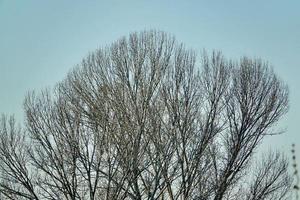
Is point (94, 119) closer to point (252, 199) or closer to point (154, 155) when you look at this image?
point (154, 155)

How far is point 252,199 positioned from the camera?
54.1 feet

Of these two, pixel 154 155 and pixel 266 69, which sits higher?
pixel 266 69

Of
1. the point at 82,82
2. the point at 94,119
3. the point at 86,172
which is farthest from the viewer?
the point at 82,82

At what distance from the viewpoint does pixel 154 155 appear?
14336mm

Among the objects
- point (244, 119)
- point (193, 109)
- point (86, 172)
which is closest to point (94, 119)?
point (86, 172)

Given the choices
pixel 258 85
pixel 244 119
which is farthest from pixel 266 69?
pixel 244 119

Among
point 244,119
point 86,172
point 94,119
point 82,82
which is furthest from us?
point 244,119

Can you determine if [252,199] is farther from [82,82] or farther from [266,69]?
[82,82]

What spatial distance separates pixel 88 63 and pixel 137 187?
4.06 meters

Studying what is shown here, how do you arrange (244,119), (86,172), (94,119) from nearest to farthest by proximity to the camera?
(86,172) → (94,119) → (244,119)

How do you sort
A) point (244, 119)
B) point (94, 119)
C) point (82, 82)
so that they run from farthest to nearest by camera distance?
point (244, 119) → point (82, 82) → point (94, 119)

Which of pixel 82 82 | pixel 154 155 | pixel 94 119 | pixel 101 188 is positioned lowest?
pixel 101 188

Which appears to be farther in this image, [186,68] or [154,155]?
[186,68]

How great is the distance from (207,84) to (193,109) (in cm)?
103
